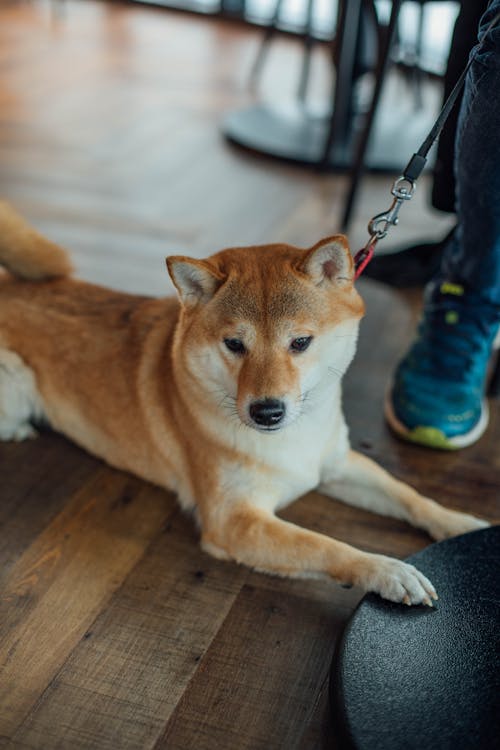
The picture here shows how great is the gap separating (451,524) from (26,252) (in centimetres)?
101

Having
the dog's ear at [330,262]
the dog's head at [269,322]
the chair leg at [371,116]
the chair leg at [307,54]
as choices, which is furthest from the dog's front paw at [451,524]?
the chair leg at [307,54]

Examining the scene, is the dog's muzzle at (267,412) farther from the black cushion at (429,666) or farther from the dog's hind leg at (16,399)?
the dog's hind leg at (16,399)

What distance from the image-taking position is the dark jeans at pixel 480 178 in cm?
136

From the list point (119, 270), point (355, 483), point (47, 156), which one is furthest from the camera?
point (47, 156)

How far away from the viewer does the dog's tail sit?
167cm

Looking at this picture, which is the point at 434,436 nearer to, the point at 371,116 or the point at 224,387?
the point at 224,387

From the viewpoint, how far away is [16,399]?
5.47ft

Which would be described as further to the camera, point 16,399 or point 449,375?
point 449,375

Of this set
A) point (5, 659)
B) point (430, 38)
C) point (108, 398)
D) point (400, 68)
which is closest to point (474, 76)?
point (108, 398)

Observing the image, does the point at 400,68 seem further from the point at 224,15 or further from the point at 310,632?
the point at 310,632

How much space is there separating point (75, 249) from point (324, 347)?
4.45 ft

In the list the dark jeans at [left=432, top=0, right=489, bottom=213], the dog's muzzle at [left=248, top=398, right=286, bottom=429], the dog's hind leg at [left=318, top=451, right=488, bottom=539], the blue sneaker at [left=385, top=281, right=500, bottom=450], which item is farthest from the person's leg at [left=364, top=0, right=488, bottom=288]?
the dog's muzzle at [left=248, top=398, right=286, bottom=429]

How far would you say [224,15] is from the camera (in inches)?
Result: 212

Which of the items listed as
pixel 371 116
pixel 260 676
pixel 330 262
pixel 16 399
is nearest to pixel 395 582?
pixel 260 676
